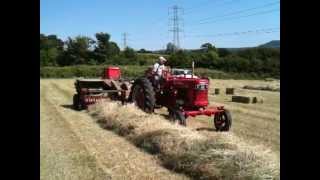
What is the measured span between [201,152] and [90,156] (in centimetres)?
176

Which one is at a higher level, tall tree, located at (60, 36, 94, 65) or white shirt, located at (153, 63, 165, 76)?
tall tree, located at (60, 36, 94, 65)

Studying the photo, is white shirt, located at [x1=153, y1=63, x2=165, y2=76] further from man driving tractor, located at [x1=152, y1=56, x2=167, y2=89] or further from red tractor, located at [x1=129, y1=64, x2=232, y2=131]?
red tractor, located at [x1=129, y1=64, x2=232, y2=131]

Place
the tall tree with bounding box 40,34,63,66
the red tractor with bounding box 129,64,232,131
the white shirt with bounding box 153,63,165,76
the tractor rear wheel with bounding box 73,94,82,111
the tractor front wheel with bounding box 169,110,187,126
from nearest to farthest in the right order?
1. the tractor front wheel with bounding box 169,110,187,126
2. the red tractor with bounding box 129,64,232,131
3. the white shirt with bounding box 153,63,165,76
4. the tractor rear wheel with bounding box 73,94,82,111
5. the tall tree with bounding box 40,34,63,66

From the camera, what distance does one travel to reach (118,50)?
2635 inches

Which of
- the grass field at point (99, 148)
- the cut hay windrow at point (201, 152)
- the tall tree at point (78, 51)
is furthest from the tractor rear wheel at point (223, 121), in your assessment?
the tall tree at point (78, 51)

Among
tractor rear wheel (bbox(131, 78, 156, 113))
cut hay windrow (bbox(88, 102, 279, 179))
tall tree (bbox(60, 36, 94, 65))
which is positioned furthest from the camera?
tall tree (bbox(60, 36, 94, 65))

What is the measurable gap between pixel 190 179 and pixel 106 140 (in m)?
3.52

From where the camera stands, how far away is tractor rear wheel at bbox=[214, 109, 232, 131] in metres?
11.1

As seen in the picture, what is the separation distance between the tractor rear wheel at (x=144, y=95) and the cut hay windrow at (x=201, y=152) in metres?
1.42

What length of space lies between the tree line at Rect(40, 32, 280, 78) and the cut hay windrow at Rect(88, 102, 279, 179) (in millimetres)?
32328

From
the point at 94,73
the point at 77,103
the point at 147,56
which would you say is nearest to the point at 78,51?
the point at 147,56

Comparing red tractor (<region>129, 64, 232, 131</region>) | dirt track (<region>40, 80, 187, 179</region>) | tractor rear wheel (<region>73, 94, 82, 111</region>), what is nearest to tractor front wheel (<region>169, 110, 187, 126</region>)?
red tractor (<region>129, 64, 232, 131</region>)
